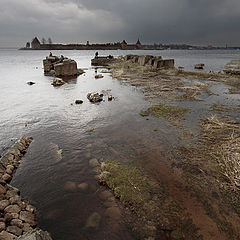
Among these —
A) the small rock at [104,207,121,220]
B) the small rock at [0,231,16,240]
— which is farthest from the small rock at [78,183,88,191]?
the small rock at [0,231,16,240]

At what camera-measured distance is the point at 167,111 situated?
1506 centimetres

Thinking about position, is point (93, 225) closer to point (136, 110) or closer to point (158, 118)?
point (158, 118)

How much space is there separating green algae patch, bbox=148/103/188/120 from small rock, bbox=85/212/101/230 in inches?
397

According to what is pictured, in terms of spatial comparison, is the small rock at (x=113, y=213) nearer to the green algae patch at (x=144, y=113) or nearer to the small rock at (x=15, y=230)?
the small rock at (x=15, y=230)

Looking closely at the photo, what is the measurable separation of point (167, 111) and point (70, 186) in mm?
11291

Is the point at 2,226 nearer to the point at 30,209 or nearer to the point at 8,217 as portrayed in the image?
the point at 8,217

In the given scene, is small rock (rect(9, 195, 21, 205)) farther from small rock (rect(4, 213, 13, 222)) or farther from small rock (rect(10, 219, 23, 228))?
small rock (rect(10, 219, 23, 228))

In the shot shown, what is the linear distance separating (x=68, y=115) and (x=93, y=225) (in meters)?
Result: 10.9

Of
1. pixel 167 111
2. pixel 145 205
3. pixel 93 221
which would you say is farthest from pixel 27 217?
pixel 167 111

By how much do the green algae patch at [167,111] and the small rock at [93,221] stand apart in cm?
1009

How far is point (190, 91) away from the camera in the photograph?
22594 mm

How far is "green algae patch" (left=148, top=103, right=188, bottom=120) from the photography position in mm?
13946

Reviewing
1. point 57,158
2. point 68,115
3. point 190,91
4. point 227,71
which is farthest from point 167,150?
point 227,71

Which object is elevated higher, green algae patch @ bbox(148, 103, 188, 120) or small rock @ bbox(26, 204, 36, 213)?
green algae patch @ bbox(148, 103, 188, 120)
